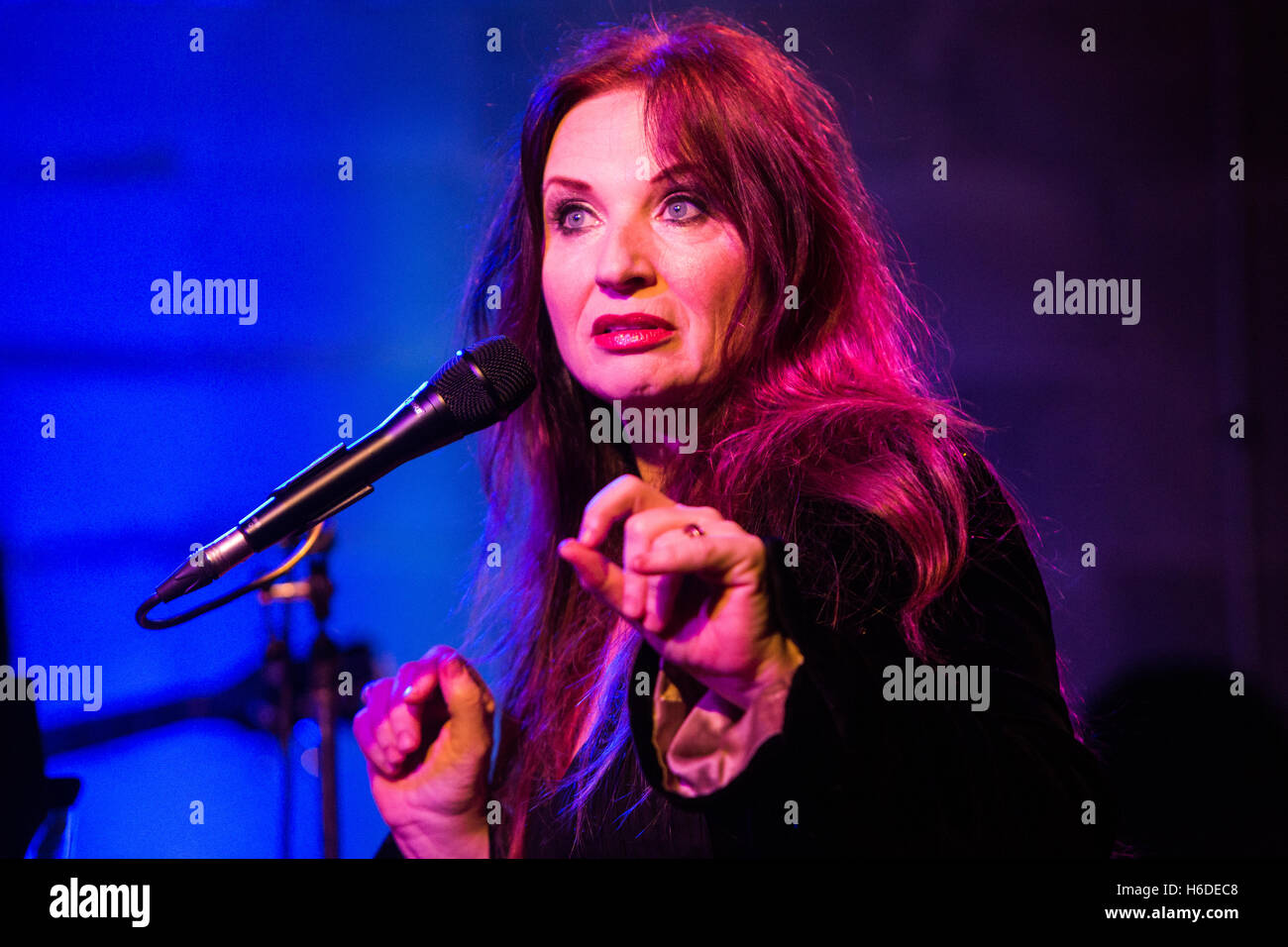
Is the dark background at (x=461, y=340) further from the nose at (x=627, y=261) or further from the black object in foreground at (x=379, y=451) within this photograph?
the black object in foreground at (x=379, y=451)

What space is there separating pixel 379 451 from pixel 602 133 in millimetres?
655

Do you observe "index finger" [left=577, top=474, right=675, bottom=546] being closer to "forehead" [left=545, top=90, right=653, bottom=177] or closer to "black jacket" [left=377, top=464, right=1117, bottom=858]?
"black jacket" [left=377, top=464, right=1117, bottom=858]

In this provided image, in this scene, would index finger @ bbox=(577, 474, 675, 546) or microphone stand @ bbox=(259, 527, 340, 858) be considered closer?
index finger @ bbox=(577, 474, 675, 546)

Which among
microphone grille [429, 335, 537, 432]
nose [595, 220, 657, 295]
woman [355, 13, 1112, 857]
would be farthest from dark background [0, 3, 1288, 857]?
microphone grille [429, 335, 537, 432]

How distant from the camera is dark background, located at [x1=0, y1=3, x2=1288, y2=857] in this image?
6.06 feet

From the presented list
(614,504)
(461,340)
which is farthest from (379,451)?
(461,340)

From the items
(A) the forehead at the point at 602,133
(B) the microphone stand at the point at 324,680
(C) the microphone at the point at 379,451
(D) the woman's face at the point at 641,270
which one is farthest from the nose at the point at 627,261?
(B) the microphone stand at the point at 324,680

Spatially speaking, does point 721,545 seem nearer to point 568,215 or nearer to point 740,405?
point 740,405

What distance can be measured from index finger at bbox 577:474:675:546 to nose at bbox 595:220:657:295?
1.88 ft

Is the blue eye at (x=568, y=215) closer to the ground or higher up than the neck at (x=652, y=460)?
higher up

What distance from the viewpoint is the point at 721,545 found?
0.96 m

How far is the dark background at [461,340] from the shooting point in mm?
1848

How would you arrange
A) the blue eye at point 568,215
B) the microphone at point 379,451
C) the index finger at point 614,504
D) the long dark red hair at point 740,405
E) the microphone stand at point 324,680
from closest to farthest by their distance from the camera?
the index finger at point 614,504 → the microphone at point 379,451 → the long dark red hair at point 740,405 → the blue eye at point 568,215 → the microphone stand at point 324,680

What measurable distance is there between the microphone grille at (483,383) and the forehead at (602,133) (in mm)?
415
